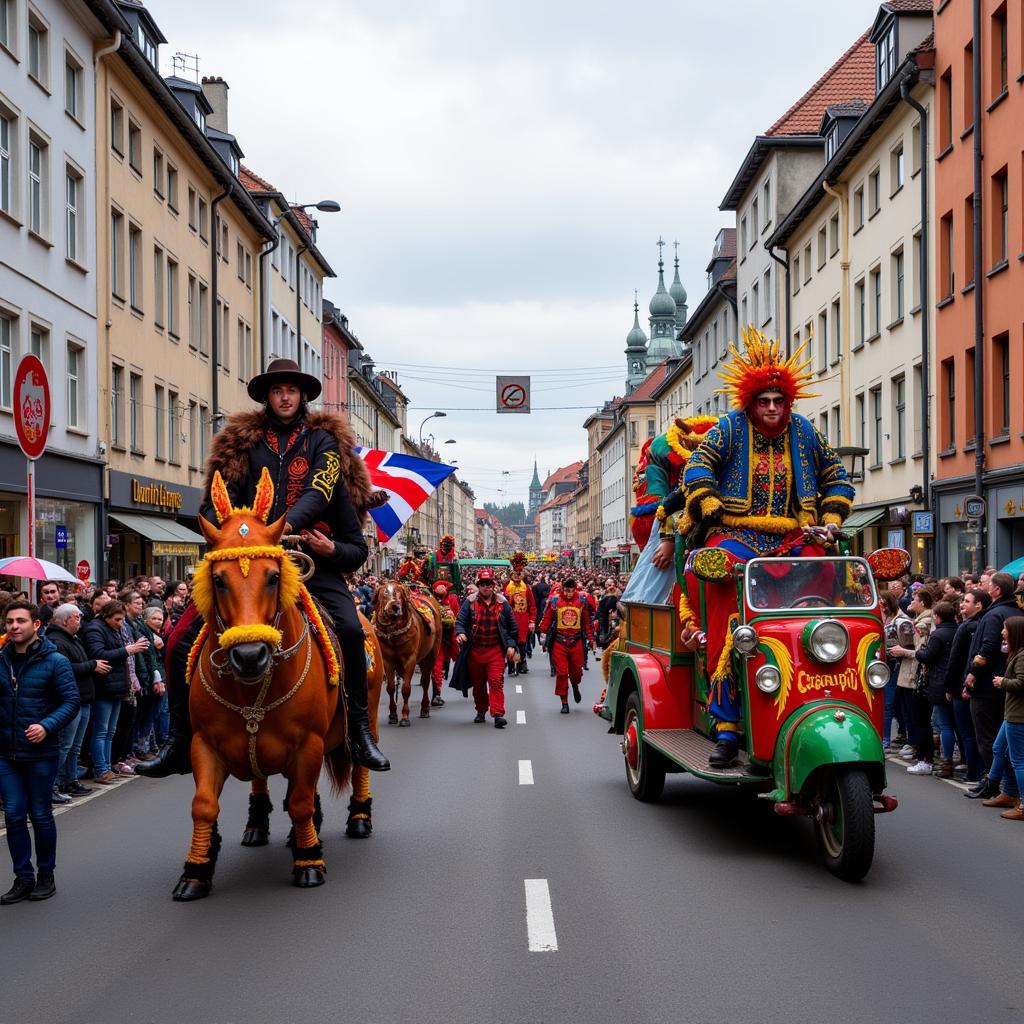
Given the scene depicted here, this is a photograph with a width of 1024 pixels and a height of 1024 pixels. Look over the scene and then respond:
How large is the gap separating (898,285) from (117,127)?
18.9 m

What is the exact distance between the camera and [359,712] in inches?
340

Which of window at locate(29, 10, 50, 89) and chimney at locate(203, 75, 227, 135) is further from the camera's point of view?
chimney at locate(203, 75, 227, 135)

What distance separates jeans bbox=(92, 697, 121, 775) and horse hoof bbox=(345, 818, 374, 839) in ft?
13.4

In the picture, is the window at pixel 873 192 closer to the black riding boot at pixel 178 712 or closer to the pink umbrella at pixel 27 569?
the pink umbrella at pixel 27 569

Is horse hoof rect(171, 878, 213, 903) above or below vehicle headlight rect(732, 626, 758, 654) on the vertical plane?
below

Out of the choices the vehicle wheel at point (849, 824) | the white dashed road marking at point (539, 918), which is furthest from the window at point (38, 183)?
the vehicle wheel at point (849, 824)

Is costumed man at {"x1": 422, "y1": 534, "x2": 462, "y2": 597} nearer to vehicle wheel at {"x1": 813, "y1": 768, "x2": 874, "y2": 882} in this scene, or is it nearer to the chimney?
vehicle wheel at {"x1": 813, "y1": 768, "x2": 874, "y2": 882}

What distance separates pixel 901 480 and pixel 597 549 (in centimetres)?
9545

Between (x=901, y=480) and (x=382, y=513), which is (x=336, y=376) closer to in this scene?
(x=901, y=480)

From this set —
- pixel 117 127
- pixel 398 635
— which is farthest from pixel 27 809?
pixel 117 127

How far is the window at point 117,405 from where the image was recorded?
29688 millimetres

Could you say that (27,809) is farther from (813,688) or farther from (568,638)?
(568,638)

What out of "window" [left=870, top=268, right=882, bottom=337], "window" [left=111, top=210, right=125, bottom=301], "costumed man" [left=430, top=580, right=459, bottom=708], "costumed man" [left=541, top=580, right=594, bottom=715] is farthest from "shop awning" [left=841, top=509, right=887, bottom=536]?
"window" [left=111, top=210, right=125, bottom=301]

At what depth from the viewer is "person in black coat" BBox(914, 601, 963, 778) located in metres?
12.5
